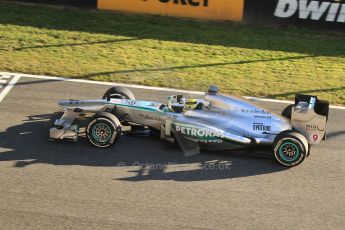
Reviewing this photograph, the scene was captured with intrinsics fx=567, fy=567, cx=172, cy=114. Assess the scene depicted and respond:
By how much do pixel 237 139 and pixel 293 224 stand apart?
6.57 feet

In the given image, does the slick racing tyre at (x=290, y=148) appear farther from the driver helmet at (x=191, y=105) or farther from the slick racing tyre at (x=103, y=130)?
the slick racing tyre at (x=103, y=130)

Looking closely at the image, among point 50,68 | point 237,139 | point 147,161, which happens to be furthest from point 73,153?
point 50,68

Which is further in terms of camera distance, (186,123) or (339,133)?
(339,133)

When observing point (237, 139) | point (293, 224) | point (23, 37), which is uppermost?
point (23, 37)

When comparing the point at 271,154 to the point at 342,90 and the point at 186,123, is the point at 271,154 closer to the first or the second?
the point at 186,123

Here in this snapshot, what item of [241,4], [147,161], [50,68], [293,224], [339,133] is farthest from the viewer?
[241,4]

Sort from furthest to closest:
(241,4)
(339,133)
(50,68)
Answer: (241,4) → (50,68) → (339,133)

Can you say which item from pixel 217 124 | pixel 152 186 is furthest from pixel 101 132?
pixel 217 124

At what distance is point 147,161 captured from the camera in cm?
964

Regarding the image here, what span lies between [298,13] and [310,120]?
7998mm

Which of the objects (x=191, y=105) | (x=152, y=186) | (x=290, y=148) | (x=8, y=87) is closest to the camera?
(x=152, y=186)

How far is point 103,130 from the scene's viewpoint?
31.9 feet

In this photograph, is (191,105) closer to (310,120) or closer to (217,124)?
(217,124)

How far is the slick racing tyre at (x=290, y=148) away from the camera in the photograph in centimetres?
938
